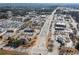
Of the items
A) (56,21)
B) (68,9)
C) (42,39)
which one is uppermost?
(68,9)

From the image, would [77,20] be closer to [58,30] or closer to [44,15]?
[58,30]

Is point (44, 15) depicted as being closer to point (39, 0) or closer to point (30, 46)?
point (39, 0)

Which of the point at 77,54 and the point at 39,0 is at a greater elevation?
the point at 39,0

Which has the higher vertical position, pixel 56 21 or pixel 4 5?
pixel 4 5

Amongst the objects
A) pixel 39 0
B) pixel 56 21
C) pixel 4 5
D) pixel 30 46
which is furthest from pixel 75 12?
pixel 4 5
